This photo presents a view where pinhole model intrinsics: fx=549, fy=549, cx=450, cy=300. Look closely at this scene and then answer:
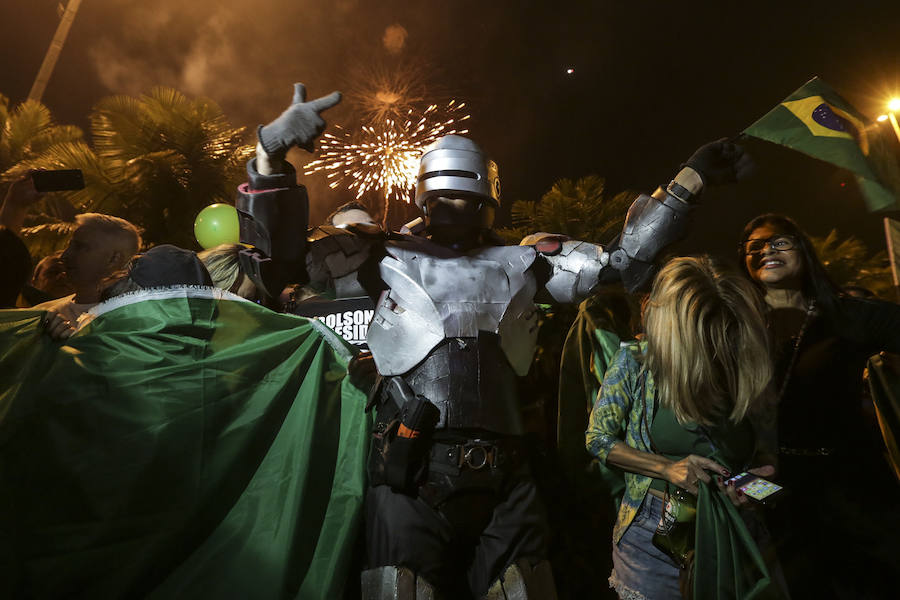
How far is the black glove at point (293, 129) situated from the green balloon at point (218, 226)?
15.6 ft

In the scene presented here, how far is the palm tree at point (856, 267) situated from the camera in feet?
25.2

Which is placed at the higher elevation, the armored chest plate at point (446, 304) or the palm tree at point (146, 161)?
the palm tree at point (146, 161)

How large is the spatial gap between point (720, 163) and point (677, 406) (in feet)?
4.40

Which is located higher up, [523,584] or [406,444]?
[406,444]

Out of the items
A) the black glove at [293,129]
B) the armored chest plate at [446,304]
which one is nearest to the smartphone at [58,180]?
the black glove at [293,129]

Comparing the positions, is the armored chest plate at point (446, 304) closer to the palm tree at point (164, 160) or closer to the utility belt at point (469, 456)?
the utility belt at point (469, 456)

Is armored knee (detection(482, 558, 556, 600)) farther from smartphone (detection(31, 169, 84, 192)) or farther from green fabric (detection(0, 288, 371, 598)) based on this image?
smartphone (detection(31, 169, 84, 192))

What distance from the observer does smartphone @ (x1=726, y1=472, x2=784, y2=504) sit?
1940 mm

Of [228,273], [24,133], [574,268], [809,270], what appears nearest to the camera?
[574,268]

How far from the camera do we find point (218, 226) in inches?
273

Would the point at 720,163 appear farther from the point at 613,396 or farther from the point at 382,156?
the point at 382,156

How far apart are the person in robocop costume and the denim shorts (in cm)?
31

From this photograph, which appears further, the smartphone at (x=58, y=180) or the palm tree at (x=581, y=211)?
the palm tree at (x=581, y=211)

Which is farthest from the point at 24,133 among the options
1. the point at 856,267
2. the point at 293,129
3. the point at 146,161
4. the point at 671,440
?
the point at 856,267
